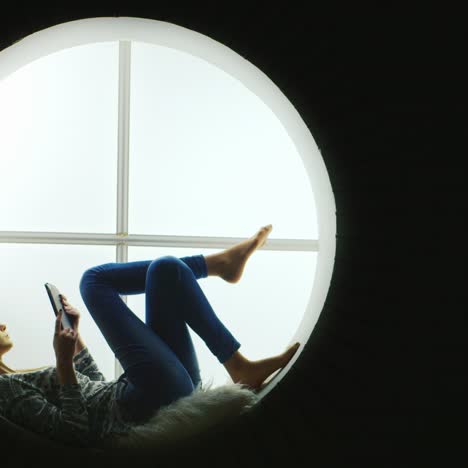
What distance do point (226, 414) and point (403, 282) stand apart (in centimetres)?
57

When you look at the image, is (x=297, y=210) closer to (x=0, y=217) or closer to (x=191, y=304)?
(x=0, y=217)

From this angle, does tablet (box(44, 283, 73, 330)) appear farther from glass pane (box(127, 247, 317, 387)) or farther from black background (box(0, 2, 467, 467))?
glass pane (box(127, 247, 317, 387))

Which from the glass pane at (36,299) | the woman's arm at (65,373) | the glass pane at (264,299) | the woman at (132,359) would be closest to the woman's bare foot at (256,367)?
the woman at (132,359)

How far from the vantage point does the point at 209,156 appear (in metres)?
4.05

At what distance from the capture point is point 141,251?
3041 mm

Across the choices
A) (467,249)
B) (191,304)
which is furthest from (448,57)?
(191,304)

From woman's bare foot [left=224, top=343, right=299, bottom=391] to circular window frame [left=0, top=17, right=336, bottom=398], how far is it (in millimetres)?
26

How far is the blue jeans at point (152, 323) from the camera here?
4.74 feet

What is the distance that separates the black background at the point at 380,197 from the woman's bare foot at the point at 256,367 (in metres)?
0.16

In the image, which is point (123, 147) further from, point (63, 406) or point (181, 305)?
point (63, 406)

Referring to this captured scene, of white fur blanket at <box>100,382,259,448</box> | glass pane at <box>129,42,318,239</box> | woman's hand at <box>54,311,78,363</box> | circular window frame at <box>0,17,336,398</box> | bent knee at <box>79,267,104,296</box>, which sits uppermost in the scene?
glass pane at <box>129,42,318,239</box>

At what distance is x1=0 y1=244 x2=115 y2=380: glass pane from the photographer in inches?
135

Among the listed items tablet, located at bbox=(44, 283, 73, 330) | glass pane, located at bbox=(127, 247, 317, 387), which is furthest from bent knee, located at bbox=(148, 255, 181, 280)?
glass pane, located at bbox=(127, 247, 317, 387)

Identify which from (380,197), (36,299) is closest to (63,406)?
(380,197)
